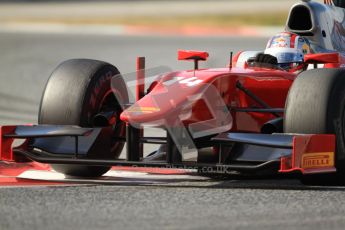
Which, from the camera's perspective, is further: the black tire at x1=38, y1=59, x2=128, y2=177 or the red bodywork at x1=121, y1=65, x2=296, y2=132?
the black tire at x1=38, y1=59, x2=128, y2=177

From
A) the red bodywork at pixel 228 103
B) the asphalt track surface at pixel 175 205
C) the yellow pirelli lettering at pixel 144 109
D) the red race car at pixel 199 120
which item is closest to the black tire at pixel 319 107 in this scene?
the red race car at pixel 199 120

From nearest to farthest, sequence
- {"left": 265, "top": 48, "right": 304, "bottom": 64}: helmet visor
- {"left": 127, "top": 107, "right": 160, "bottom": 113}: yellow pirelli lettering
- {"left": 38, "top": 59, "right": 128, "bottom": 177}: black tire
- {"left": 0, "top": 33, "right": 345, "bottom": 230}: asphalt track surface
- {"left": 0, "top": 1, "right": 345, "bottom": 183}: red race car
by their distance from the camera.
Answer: {"left": 0, "top": 33, "right": 345, "bottom": 230}: asphalt track surface < {"left": 0, "top": 1, "right": 345, "bottom": 183}: red race car < {"left": 127, "top": 107, "right": 160, "bottom": 113}: yellow pirelli lettering < {"left": 38, "top": 59, "right": 128, "bottom": 177}: black tire < {"left": 265, "top": 48, "right": 304, "bottom": 64}: helmet visor

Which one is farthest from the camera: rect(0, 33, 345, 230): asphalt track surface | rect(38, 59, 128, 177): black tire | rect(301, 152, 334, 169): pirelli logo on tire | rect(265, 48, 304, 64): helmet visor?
rect(265, 48, 304, 64): helmet visor

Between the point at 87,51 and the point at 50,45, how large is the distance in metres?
2.24

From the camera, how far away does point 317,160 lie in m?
6.91

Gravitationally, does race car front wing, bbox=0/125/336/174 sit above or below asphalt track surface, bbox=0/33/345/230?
above

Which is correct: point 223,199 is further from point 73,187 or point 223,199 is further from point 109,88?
point 109,88

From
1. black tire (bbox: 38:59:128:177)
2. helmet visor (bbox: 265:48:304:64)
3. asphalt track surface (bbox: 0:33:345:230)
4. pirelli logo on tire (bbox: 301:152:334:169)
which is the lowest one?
asphalt track surface (bbox: 0:33:345:230)

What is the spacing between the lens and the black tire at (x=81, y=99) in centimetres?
773

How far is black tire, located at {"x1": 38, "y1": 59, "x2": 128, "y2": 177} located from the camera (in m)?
7.73

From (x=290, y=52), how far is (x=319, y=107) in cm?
181

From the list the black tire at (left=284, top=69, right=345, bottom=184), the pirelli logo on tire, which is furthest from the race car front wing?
the black tire at (left=284, top=69, right=345, bottom=184)

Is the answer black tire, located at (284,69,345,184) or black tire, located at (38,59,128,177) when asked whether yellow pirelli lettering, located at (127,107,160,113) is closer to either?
black tire, located at (38,59,128,177)

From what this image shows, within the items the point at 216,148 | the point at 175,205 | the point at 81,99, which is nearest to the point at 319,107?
the point at 216,148
